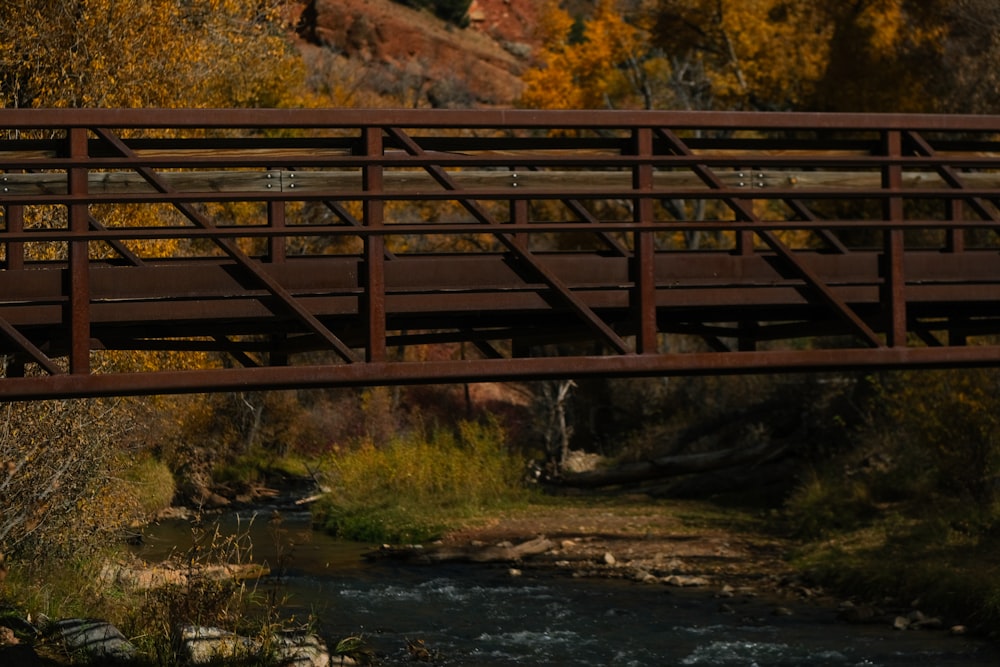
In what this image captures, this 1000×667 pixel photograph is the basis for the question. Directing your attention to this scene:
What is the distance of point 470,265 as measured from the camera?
8.43 meters

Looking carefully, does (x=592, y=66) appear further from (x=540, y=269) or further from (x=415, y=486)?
(x=540, y=269)

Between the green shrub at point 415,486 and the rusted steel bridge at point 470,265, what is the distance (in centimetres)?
1478

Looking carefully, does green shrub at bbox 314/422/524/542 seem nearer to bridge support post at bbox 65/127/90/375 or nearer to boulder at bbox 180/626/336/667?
boulder at bbox 180/626/336/667

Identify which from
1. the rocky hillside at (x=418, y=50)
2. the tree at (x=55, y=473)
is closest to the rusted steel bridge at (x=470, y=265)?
the tree at (x=55, y=473)

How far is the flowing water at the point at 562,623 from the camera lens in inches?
590

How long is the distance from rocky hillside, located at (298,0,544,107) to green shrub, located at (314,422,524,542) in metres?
32.7

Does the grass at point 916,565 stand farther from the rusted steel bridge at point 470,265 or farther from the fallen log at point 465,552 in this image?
the rusted steel bridge at point 470,265

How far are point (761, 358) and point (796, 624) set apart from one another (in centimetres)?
916

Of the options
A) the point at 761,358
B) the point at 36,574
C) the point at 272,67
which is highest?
the point at 272,67

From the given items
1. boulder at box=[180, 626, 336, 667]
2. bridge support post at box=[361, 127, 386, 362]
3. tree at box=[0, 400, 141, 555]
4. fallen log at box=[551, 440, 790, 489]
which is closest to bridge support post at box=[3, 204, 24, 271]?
bridge support post at box=[361, 127, 386, 362]

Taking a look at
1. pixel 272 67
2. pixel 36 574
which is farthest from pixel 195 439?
pixel 36 574

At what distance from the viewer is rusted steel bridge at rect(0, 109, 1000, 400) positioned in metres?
7.68

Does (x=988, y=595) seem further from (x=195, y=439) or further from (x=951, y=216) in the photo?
(x=195, y=439)

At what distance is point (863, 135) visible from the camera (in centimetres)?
3266
